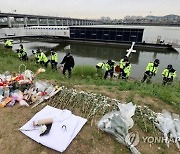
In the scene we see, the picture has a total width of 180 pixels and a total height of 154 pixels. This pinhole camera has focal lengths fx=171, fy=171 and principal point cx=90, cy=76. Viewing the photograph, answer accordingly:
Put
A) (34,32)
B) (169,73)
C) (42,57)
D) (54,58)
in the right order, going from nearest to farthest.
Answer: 1. (169,73)
2. (54,58)
3. (42,57)
4. (34,32)

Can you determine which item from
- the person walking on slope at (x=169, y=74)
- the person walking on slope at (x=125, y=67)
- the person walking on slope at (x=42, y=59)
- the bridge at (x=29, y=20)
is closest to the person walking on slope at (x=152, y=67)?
the person walking on slope at (x=169, y=74)

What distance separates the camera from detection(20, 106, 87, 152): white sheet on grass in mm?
3152

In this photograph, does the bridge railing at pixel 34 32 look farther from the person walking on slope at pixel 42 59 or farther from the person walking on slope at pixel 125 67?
the person walking on slope at pixel 125 67

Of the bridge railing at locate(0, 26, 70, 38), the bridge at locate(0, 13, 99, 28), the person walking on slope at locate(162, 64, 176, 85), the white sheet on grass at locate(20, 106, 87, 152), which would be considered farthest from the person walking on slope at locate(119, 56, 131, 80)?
the bridge at locate(0, 13, 99, 28)

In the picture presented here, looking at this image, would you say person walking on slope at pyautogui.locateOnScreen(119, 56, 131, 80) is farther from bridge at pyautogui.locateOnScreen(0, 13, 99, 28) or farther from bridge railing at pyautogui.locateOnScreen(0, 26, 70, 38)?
bridge at pyautogui.locateOnScreen(0, 13, 99, 28)

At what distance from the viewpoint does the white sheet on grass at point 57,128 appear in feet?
10.3

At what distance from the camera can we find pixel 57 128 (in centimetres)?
351

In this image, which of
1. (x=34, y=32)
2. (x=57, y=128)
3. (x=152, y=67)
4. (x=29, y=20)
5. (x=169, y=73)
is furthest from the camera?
(x=29, y=20)

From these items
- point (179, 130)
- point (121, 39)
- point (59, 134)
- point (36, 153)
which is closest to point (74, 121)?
point (59, 134)

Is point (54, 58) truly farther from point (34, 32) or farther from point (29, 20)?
point (29, 20)

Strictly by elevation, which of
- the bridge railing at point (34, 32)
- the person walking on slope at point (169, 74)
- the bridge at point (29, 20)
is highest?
the bridge at point (29, 20)

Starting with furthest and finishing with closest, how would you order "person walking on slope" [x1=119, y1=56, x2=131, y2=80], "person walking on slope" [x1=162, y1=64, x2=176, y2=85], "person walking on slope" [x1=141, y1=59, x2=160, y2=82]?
1. "person walking on slope" [x1=119, y1=56, x2=131, y2=80]
2. "person walking on slope" [x1=141, y1=59, x2=160, y2=82]
3. "person walking on slope" [x1=162, y1=64, x2=176, y2=85]

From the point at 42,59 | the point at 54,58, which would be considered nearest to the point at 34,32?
the point at 42,59

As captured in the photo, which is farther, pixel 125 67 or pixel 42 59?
pixel 42 59
